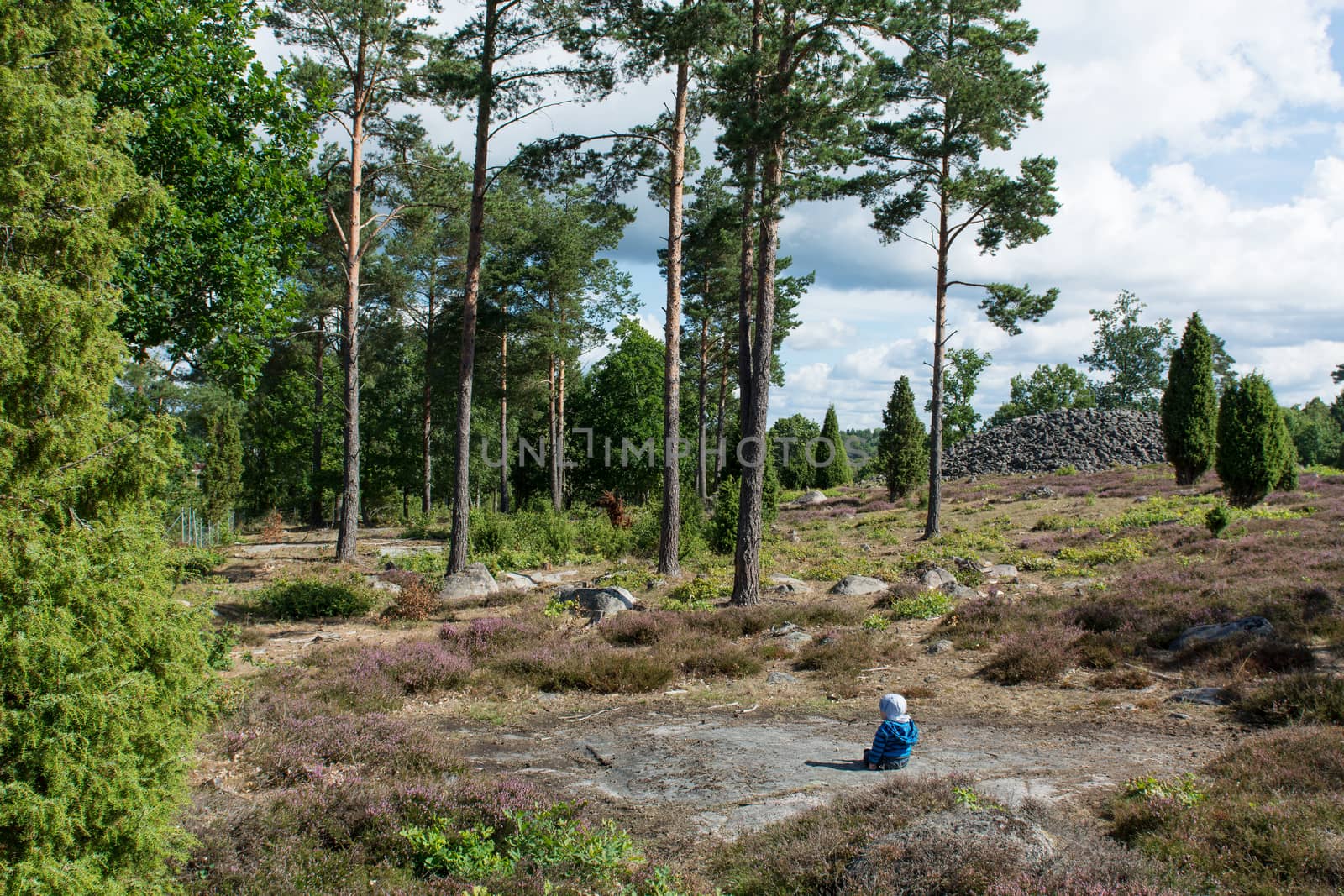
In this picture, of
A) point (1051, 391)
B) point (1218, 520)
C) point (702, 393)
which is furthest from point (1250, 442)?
point (1051, 391)

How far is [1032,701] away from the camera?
28.5 ft

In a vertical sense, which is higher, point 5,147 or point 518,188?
point 518,188

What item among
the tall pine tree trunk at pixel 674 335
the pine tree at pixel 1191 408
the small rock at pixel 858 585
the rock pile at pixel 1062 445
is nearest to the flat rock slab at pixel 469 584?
the tall pine tree trunk at pixel 674 335

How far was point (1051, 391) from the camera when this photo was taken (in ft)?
240

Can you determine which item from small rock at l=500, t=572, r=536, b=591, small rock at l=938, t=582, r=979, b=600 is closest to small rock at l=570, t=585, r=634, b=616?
small rock at l=500, t=572, r=536, b=591

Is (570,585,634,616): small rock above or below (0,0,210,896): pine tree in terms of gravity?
below

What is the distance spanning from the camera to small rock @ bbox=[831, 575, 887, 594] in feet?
48.2

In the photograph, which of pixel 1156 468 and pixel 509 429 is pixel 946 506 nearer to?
pixel 1156 468

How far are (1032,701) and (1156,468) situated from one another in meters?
34.4

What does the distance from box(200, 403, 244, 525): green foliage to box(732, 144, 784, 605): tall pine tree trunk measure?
25178mm

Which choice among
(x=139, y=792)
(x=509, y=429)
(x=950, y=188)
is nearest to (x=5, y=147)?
(x=139, y=792)

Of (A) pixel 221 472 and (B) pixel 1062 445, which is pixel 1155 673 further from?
(B) pixel 1062 445

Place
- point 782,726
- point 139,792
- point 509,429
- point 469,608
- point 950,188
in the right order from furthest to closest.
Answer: point 509,429, point 950,188, point 469,608, point 782,726, point 139,792

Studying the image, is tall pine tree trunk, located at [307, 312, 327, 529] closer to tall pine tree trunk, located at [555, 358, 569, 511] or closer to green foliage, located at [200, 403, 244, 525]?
green foliage, located at [200, 403, 244, 525]
